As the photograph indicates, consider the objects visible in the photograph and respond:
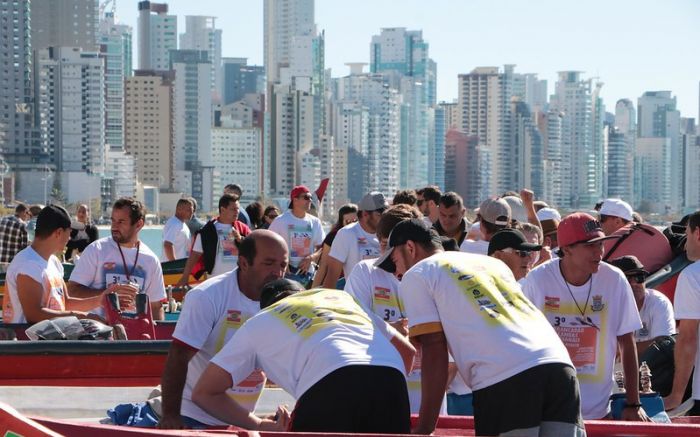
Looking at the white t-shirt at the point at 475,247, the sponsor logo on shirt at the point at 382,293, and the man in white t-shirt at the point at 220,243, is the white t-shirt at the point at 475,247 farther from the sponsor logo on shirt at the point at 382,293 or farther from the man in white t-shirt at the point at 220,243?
the man in white t-shirt at the point at 220,243

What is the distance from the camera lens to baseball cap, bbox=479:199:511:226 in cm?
871

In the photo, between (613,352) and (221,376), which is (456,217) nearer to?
(613,352)

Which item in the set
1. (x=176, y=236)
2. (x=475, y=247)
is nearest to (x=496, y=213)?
(x=475, y=247)

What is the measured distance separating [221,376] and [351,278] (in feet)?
6.47

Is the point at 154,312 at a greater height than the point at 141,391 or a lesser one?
greater

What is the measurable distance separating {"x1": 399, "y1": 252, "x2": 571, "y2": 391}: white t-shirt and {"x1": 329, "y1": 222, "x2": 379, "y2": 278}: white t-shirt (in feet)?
13.9

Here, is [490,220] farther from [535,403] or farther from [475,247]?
[535,403]

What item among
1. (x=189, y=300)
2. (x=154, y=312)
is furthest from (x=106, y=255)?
(x=189, y=300)

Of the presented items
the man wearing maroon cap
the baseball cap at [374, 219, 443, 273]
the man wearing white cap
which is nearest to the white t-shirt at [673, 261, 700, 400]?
the man wearing maroon cap

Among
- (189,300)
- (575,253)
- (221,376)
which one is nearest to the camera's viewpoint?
(221,376)

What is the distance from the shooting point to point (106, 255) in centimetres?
878

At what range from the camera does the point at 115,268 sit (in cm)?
877

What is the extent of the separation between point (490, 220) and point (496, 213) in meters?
0.07

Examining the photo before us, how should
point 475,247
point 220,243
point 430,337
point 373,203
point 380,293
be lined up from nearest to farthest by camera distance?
point 430,337 < point 380,293 < point 475,247 < point 373,203 < point 220,243
